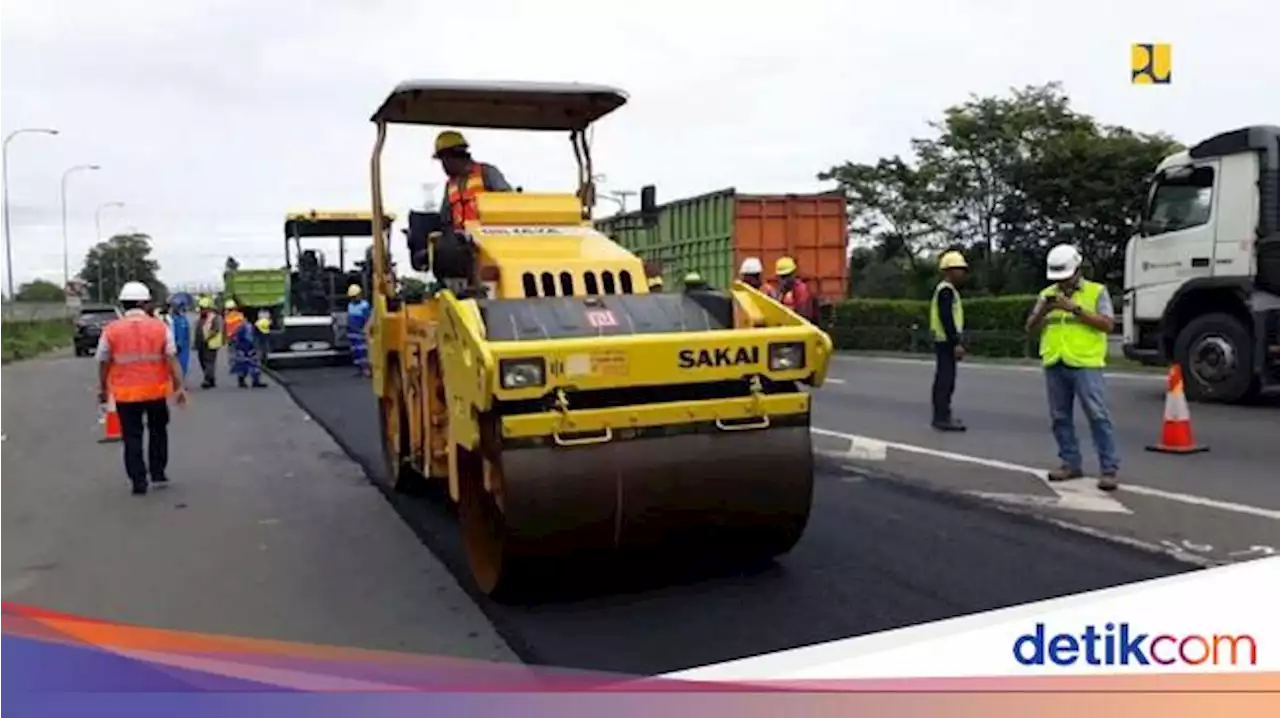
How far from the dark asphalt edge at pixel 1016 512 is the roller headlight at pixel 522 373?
127 inches

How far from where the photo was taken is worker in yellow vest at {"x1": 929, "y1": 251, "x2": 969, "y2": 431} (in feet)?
37.7

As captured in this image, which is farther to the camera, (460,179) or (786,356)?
(460,179)

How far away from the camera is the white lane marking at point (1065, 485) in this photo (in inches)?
297

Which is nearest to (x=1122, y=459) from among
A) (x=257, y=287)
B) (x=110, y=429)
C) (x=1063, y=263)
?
(x=1063, y=263)

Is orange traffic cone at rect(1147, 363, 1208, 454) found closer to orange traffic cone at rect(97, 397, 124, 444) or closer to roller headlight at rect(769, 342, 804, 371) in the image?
roller headlight at rect(769, 342, 804, 371)

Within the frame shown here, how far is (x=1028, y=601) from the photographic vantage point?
18.2 feet

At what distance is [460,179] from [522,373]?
9.21 ft

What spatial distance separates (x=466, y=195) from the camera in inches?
300

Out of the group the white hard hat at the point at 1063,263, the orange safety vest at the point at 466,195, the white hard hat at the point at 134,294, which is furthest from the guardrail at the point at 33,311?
the white hard hat at the point at 1063,263

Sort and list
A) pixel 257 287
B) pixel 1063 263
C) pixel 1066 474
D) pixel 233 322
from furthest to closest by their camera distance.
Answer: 1. pixel 257 287
2. pixel 233 322
3. pixel 1066 474
4. pixel 1063 263

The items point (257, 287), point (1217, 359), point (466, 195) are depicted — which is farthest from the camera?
point (257, 287)

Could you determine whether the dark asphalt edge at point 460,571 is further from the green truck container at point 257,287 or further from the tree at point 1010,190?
the tree at point 1010,190

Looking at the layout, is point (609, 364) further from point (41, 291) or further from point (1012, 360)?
point (41, 291)

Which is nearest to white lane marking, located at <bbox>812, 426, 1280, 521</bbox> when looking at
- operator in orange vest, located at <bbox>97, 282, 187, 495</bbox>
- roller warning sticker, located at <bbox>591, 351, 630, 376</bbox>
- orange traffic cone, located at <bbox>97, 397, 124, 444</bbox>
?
roller warning sticker, located at <bbox>591, 351, 630, 376</bbox>
